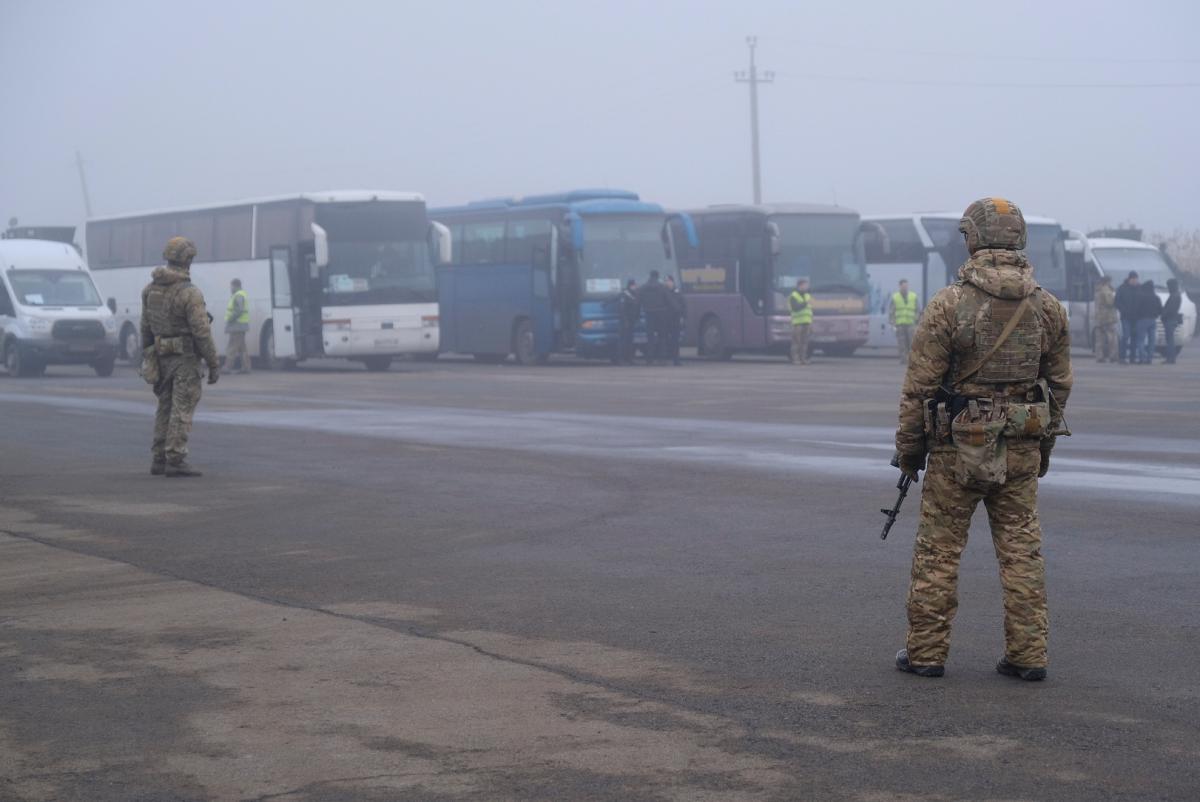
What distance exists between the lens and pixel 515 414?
834 inches

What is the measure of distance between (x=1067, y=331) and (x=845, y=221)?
1255 inches

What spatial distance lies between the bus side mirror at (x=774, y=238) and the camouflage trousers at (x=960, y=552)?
3031cm

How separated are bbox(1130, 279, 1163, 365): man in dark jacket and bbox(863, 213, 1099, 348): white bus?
3.21 meters

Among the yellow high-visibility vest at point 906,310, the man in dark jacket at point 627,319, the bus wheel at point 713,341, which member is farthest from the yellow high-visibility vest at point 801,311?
the bus wheel at point 713,341

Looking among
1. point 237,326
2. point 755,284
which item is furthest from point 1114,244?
point 237,326

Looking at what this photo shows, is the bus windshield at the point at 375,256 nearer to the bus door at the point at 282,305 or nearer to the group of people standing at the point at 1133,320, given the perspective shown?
the bus door at the point at 282,305

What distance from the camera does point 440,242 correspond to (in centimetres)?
3444

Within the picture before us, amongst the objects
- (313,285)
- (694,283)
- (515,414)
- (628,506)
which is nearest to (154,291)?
(628,506)

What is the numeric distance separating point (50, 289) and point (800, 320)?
15572 millimetres

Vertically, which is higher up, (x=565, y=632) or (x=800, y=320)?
(x=800, y=320)

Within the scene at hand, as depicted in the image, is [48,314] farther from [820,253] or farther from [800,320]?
[820,253]

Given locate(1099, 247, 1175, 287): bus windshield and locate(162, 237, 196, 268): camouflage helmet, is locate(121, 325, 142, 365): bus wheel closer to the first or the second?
locate(1099, 247, 1175, 287): bus windshield

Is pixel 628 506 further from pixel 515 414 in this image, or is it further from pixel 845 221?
pixel 845 221

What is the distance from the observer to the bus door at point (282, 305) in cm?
3425
